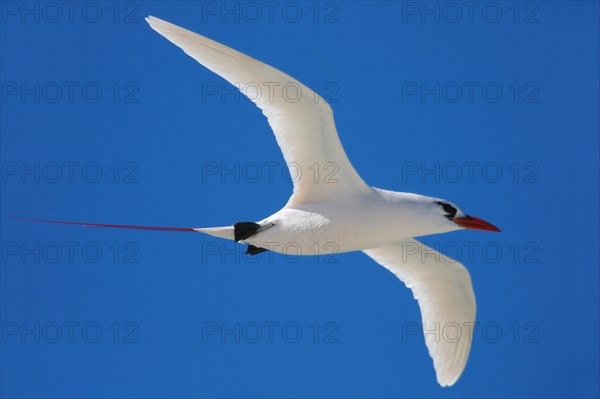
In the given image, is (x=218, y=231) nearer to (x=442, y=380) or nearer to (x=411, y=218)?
(x=411, y=218)

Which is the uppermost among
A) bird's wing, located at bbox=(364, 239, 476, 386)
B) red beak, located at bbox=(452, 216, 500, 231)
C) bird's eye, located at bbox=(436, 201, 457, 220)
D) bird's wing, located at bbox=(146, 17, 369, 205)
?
bird's wing, located at bbox=(146, 17, 369, 205)

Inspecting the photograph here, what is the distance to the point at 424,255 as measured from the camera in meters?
11.8

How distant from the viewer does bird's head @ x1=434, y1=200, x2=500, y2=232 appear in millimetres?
10289

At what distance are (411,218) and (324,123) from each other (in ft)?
5.01

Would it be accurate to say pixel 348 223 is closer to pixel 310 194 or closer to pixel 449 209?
pixel 310 194

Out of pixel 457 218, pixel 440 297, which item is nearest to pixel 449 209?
pixel 457 218

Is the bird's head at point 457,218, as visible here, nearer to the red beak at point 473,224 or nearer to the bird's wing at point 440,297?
the red beak at point 473,224

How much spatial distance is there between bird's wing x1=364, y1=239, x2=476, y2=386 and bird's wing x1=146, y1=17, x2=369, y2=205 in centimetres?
198

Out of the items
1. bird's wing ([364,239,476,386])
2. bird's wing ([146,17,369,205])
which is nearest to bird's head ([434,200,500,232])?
bird's wing ([146,17,369,205])

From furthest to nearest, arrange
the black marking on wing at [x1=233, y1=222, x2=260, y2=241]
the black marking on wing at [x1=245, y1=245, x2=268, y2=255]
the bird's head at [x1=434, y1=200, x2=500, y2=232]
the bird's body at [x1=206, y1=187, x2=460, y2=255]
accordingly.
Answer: the bird's head at [x1=434, y1=200, x2=500, y2=232] → the black marking on wing at [x1=245, y1=245, x2=268, y2=255] → the bird's body at [x1=206, y1=187, x2=460, y2=255] → the black marking on wing at [x1=233, y1=222, x2=260, y2=241]

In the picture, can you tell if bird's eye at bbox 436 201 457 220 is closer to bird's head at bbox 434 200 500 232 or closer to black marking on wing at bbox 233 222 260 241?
bird's head at bbox 434 200 500 232

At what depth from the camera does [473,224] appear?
1033 centimetres

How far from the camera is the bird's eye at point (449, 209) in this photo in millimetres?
10297

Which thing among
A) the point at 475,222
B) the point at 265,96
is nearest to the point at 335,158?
the point at 265,96
